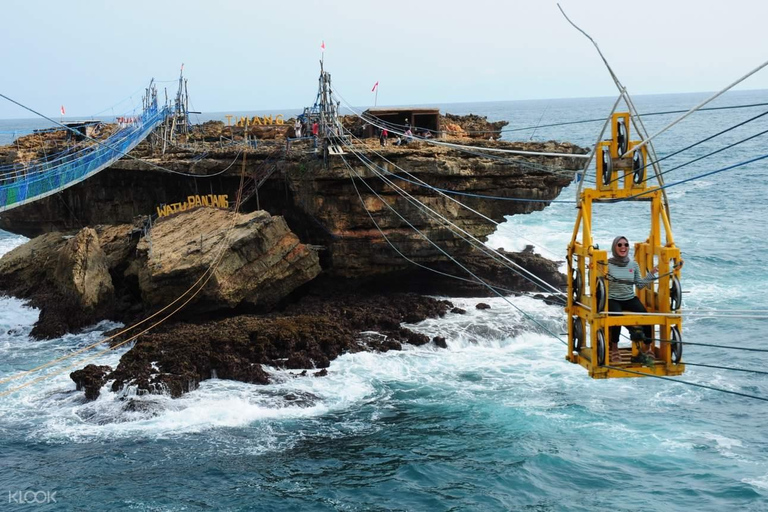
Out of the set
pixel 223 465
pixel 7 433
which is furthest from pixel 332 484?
pixel 7 433

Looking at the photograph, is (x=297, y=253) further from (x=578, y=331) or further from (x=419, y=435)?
(x=578, y=331)

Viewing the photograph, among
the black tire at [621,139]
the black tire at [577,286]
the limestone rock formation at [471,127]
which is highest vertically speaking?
the limestone rock formation at [471,127]

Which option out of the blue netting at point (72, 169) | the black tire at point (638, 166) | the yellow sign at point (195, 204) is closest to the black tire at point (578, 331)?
the black tire at point (638, 166)

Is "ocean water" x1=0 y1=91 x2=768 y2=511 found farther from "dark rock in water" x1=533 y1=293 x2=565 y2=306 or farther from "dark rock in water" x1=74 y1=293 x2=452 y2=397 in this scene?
"dark rock in water" x1=533 y1=293 x2=565 y2=306

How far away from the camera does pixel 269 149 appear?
36625 millimetres

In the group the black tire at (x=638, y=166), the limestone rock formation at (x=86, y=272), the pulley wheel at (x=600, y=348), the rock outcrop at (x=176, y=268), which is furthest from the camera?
the limestone rock formation at (x=86, y=272)

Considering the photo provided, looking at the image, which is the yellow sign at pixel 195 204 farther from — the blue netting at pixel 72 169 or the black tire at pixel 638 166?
the black tire at pixel 638 166

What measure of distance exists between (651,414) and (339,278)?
612 inches

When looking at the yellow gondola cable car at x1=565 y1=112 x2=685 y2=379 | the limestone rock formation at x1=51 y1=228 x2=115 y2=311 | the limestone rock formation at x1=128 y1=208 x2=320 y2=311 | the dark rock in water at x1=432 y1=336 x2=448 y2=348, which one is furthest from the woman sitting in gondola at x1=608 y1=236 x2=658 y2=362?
the limestone rock formation at x1=51 y1=228 x2=115 y2=311

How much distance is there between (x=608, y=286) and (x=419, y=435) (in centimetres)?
1119

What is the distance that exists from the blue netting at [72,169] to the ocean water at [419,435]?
6.22 m

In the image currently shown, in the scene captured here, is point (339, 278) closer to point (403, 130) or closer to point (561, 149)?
point (403, 130)

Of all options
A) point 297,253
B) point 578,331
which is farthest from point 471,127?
point 578,331

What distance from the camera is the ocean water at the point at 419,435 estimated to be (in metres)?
20.5
